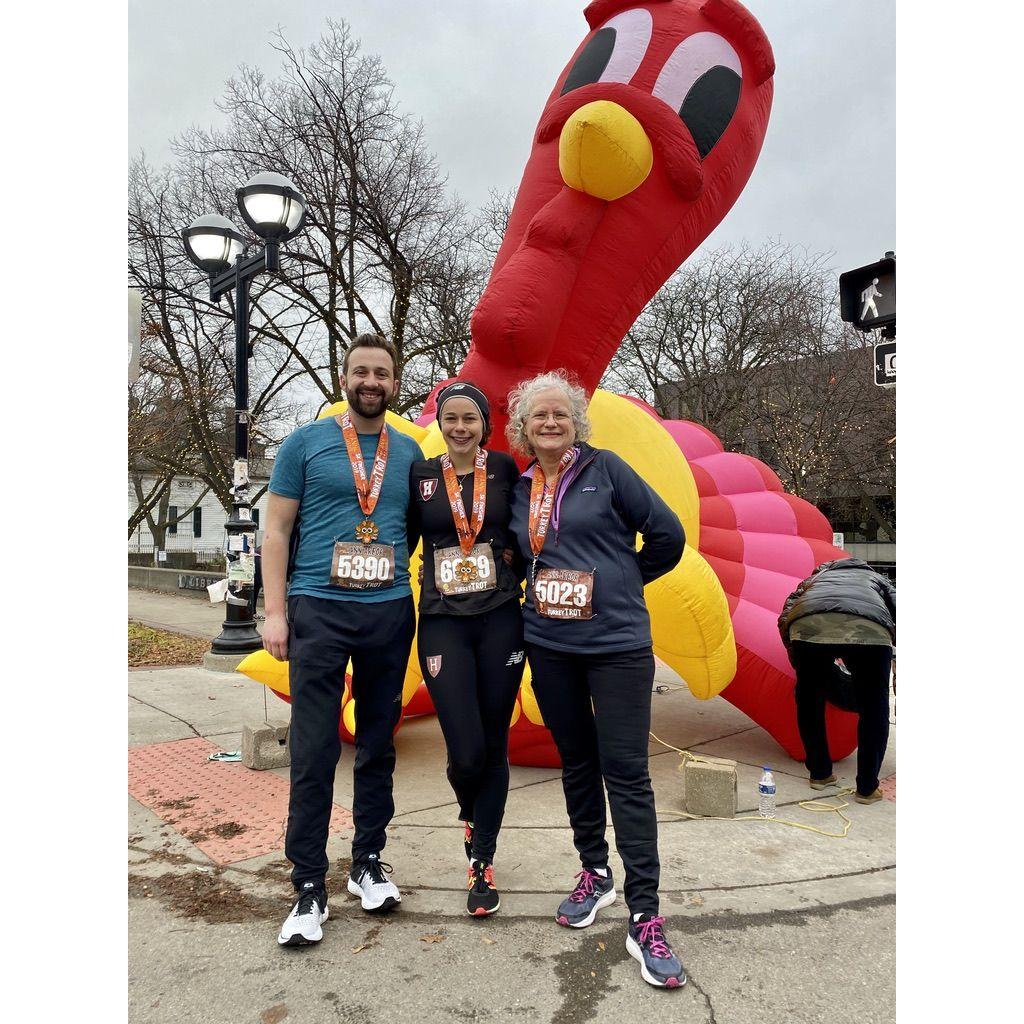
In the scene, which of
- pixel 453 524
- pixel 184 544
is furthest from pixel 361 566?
pixel 184 544

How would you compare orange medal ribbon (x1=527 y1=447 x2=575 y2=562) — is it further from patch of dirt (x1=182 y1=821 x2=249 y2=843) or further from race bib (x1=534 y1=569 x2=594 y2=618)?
patch of dirt (x1=182 y1=821 x2=249 y2=843)

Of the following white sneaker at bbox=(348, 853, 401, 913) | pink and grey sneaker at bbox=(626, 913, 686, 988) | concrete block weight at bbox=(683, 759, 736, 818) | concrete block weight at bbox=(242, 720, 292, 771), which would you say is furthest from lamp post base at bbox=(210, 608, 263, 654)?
pink and grey sneaker at bbox=(626, 913, 686, 988)

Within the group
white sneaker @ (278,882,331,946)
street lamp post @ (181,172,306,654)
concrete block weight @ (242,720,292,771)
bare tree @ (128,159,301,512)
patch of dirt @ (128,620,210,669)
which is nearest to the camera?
white sneaker @ (278,882,331,946)

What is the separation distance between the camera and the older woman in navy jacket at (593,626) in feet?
8.93

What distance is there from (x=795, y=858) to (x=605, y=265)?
3232mm

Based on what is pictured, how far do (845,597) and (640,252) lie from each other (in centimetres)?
229

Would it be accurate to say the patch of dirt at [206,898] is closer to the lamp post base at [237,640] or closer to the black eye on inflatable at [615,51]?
the black eye on inflatable at [615,51]

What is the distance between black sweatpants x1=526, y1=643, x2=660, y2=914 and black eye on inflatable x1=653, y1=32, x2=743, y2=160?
325 centimetres

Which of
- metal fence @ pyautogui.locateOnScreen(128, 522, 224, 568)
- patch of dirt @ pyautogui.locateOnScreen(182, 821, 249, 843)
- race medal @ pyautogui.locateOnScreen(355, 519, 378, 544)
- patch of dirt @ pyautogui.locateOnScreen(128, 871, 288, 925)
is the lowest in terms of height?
metal fence @ pyautogui.locateOnScreen(128, 522, 224, 568)

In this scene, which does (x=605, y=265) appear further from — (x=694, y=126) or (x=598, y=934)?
(x=598, y=934)

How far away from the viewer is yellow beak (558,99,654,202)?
3949mm

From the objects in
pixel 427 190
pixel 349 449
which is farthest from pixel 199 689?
pixel 427 190

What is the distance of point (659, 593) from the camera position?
13.4 feet

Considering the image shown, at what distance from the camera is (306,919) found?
2.73 meters
